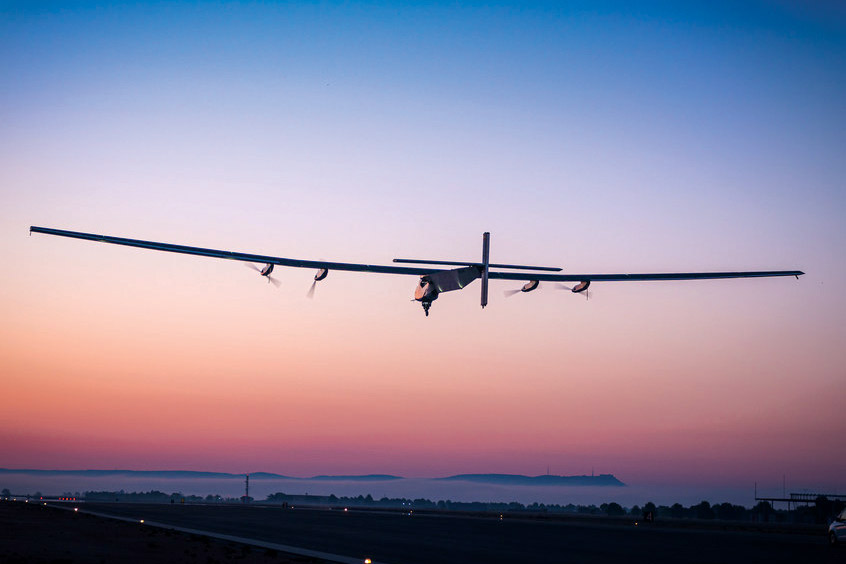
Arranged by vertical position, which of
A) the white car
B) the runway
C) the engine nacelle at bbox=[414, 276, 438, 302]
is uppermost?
the engine nacelle at bbox=[414, 276, 438, 302]

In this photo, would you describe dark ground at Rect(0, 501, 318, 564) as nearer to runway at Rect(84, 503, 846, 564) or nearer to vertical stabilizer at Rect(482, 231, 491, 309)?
runway at Rect(84, 503, 846, 564)

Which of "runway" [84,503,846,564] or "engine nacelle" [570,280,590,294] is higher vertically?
"engine nacelle" [570,280,590,294]

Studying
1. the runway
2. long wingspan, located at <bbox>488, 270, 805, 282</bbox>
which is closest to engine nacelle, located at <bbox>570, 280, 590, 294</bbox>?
long wingspan, located at <bbox>488, 270, 805, 282</bbox>

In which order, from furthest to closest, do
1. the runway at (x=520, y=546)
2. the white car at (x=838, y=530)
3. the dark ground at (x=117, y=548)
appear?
1. the white car at (x=838, y=530)
2. the runway at (x=520, y=546)
3. the dark ground at (x=117, y=548)

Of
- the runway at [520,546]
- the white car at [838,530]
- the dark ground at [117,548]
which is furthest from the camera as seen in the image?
the white car at [838,530]

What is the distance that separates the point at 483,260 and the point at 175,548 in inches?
862

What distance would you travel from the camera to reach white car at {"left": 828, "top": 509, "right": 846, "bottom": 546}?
42188mm

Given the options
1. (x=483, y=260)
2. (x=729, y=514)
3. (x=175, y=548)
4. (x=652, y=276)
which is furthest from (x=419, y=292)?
(x=729, y=514)

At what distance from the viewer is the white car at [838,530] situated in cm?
4219

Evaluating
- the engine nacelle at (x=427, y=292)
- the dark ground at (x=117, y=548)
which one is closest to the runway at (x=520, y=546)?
the dark ground at (x=117, y=548)

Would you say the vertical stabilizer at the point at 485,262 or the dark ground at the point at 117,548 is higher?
the vertical stabilizer at the point at 485,262

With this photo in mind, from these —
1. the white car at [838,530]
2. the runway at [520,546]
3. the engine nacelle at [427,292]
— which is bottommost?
the runway at [520,546]

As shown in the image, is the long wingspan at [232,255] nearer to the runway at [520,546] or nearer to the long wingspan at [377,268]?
the long wingspan at [377,268]

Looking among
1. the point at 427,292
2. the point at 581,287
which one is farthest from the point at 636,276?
the point at 427,292
